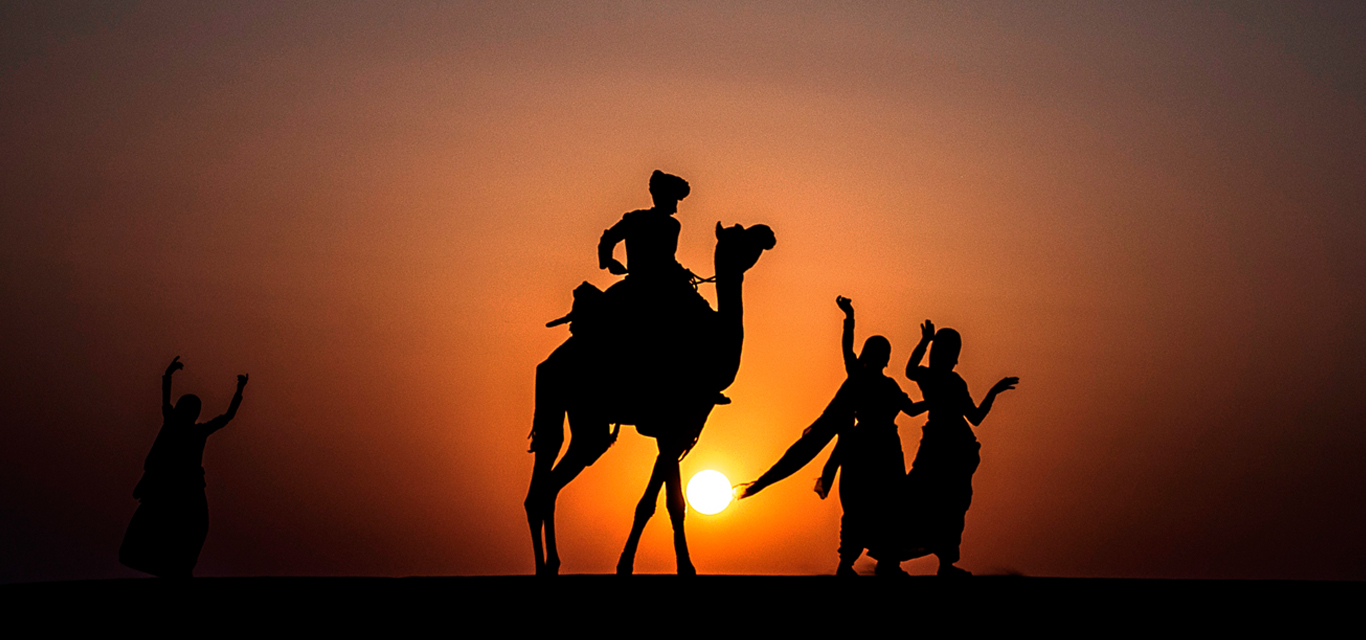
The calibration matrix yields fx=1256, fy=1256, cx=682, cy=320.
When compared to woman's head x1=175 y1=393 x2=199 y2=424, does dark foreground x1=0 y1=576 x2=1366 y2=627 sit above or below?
below

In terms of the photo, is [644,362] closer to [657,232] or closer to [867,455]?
[657,232]

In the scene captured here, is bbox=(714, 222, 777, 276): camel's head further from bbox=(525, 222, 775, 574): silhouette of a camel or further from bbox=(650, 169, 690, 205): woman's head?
bbox=(650, 169, 690, 205): woman's head

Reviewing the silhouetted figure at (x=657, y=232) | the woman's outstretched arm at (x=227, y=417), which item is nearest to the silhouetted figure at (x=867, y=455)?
the silhouetted figure at (x=657, y=232)

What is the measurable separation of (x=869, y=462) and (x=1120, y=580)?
2.95 meters

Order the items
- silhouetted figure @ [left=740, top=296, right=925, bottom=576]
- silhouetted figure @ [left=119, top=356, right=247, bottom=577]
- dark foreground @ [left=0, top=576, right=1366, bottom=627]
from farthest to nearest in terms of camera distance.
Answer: silhouetted figure @ [left=119, top=356, right=247, bottom=577] → silhouetted figure @ [left=740, top=296, right=925, bottom=576] → dark foreground @ [left=0, top=576, right=1366, bottom=627]

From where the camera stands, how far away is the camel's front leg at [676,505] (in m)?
8.41

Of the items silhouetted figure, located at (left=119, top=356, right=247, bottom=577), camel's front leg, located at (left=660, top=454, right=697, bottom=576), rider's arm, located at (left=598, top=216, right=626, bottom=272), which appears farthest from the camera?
silhouetted figure, located at (left=119, top=356, right=247, bottom=577)

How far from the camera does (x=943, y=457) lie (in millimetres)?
10430

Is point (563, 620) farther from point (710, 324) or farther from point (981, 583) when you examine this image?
point (710, 324)

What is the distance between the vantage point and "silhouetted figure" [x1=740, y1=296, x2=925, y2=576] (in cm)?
1011

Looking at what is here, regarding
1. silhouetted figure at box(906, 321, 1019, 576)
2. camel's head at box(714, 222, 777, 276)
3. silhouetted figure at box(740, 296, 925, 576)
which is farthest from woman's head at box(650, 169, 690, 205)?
silhouetted figure at box(906, 321, 1019, 576)

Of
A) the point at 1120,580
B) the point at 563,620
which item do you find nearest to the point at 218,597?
the point at 563,620

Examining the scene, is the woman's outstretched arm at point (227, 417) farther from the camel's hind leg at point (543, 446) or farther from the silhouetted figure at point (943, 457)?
the silhouetted figure at point (943, 457)

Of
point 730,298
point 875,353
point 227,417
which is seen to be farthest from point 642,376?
point 227,417
